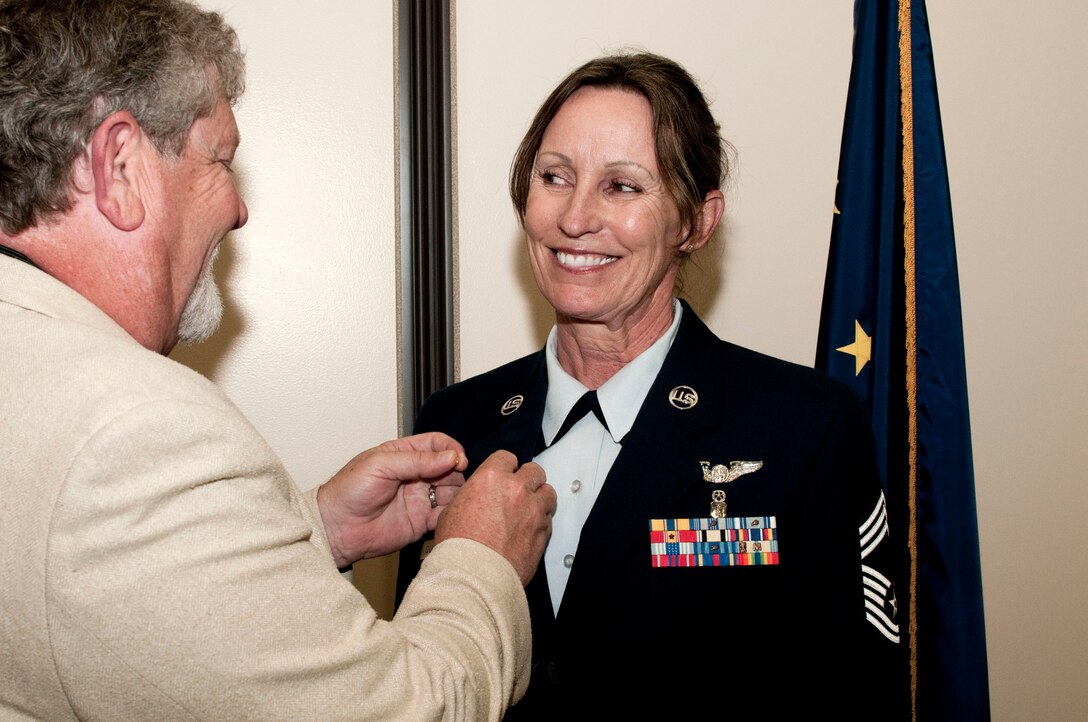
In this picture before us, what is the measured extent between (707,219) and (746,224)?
0.79 m

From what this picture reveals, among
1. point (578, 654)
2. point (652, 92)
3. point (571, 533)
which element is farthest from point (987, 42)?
point (578, 654)

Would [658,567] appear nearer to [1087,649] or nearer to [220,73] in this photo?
[220,73]

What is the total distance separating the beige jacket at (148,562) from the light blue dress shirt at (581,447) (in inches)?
22.6

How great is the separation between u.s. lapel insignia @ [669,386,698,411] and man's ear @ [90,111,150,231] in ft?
2.83

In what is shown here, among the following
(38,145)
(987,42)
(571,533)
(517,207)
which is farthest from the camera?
Answer: (987,42)

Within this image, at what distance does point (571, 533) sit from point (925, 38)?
1214 mm

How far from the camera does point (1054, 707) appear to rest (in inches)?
100

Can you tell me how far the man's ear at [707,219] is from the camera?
1.74m

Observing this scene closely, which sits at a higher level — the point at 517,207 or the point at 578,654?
the point at 517,207

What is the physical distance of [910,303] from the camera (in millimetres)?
1900

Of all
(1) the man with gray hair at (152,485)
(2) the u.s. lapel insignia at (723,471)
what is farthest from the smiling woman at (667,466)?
(1) the man with gray hair at (152,485)

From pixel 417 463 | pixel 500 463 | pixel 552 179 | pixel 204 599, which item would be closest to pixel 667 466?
pixel 500 463

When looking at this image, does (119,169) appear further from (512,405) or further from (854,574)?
(854,574)

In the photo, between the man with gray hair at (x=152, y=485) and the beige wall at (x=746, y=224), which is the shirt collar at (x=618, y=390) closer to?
the man with gray hair at (x=152, y=485)
